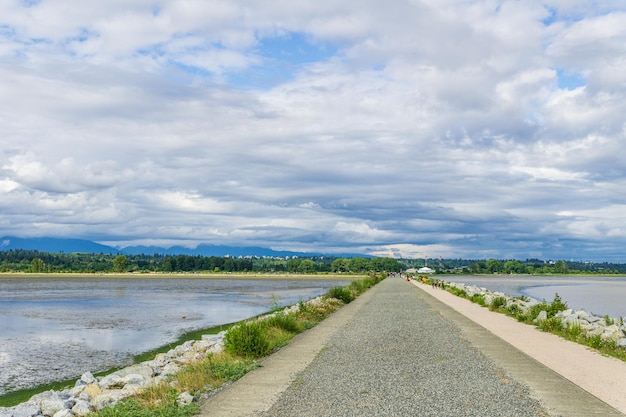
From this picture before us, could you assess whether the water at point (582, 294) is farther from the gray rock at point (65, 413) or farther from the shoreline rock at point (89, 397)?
the gray rock at point (65, 413)

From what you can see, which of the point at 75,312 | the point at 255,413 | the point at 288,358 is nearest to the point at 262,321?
A: the point at 288,358

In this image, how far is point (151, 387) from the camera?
9.46 meters

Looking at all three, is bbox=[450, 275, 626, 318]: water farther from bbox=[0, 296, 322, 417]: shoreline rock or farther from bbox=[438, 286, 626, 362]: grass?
bbox=[0, 296, 322, 417]: shoreline rock

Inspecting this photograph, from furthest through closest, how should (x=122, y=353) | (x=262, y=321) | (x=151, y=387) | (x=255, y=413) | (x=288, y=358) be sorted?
1. (x=122, y=353)
2. (x=262, y=321)
3. (x=288, y=358)
4. (x=151, y=387)
5. (x=255, y=413)

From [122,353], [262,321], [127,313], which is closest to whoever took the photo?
[262,321]

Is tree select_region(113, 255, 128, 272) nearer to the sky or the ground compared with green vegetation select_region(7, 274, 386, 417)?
nearer to the sky

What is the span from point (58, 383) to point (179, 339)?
8.79 m

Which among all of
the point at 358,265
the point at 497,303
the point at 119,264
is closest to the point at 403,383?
the point at 497,303

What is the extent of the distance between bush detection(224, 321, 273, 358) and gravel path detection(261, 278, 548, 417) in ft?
4.42

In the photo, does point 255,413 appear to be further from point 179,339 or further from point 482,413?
point 179,339

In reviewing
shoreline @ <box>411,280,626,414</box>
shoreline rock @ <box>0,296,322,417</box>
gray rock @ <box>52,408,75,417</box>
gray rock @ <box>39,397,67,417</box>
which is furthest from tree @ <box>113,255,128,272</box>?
gray rock @ <box>52,408,75,417</box>

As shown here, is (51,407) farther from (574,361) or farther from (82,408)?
(574,361)

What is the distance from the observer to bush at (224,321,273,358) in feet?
42.5

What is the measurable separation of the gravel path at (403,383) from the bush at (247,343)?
4.42ft
